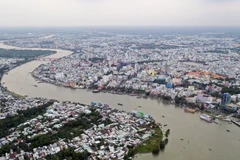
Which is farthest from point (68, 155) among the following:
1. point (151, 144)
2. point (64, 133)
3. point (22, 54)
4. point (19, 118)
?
point (22, 54)

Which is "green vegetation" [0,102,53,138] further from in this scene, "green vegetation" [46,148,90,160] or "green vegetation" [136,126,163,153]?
"green vegetation" [136,126,163,153]

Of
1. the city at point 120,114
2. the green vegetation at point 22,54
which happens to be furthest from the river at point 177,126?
the green vegetation at point 22,54

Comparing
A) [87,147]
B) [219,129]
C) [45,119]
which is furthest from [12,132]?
[219,129]

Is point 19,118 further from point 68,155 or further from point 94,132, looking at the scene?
point 68,155

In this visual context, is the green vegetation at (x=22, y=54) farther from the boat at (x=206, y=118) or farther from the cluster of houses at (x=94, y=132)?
the boat at (x=206, y=118)

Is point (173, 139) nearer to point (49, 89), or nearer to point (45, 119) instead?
point (45, 119)

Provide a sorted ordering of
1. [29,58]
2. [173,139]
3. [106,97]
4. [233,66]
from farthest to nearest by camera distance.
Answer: [29,58] → [233,66] → [106,97] → [173,139]

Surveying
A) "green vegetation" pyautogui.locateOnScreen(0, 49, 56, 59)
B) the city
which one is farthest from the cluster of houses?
"green vegetation" pyautogui.locateOnScreen(0, 49, 56, 59)
